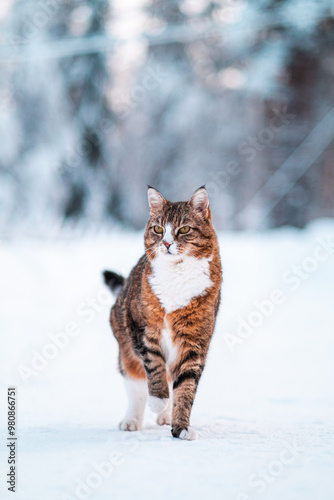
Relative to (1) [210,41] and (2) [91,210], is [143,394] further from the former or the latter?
(1) [210,41]

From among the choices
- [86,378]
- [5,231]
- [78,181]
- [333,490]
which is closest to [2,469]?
[333,490]

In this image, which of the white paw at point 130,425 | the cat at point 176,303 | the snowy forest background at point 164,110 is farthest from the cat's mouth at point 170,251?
the snowy forest background at point 164,110

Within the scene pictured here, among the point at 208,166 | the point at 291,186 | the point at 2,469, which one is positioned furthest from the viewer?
the point at 208,166

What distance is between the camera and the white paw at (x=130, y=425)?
1.76m

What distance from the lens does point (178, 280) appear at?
170 cm

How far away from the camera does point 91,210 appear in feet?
18.1

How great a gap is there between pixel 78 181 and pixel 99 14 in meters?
1.61

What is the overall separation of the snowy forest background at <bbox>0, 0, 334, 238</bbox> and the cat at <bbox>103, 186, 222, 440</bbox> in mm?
3347

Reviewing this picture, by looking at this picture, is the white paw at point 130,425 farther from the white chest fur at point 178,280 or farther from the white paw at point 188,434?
the white chest fur at point 178,280

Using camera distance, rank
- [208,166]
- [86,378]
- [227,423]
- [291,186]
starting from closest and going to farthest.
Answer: [227,423], [86,378], [291,186], [208,166]

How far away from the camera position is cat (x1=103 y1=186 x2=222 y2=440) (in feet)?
5.45

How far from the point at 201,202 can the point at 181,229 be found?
11cm

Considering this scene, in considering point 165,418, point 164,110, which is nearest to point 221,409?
point 165,418

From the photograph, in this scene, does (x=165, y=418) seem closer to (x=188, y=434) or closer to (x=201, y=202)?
(x=188, y=434)
